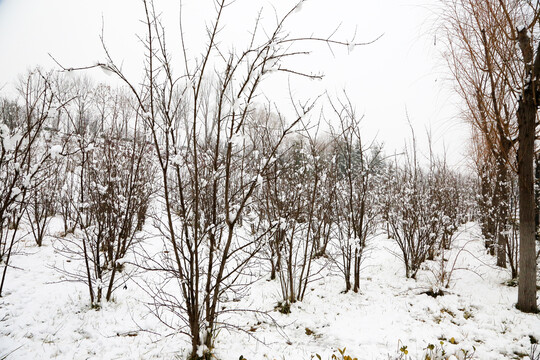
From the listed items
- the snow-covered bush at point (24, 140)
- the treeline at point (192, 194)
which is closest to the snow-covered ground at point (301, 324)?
the treeline at point (192, 194)

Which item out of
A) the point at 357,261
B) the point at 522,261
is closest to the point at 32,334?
the point at 357,261

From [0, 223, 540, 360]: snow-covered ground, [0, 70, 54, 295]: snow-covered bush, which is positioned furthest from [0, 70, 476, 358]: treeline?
[0, 223, 540, 360]: snow-covered ground

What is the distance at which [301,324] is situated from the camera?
13.2ft

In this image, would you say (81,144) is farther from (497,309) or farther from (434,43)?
(497,309)

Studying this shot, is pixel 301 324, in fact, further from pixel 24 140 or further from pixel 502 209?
pixel 502 209

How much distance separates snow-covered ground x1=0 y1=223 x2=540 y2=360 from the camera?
10.7ft

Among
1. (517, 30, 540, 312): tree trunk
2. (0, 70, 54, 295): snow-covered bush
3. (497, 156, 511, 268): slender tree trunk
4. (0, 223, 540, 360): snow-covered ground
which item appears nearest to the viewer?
(0, 70, 54, 295): snow-covered bush

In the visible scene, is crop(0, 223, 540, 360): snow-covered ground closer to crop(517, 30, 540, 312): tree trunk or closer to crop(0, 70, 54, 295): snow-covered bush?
crop(517, 30, 540, 312): tree trunk

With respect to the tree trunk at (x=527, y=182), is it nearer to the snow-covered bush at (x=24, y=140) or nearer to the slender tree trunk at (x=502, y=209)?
the slender tree trunk at (x=502, y=209)

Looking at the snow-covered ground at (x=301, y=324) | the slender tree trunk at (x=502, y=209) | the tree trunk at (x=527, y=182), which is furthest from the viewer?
the slender tree trunk at (x=502, y=209)

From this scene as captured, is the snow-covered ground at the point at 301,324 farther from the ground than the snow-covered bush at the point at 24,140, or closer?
closer

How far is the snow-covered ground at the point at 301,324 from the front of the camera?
128 inches

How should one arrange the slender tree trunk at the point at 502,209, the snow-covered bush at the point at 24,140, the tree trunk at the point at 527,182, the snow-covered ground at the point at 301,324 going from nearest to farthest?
the snow-covered bush at the point at 24,140
the snow-covered ground at the point at 301,324
the tree trunk at the point at 527,182
the slender tree trunk at the point at 502,209

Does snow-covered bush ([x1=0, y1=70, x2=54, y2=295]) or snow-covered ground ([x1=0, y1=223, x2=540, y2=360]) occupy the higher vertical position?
snow-covered bush ([x1=0, y1=70, x2=54, y2=295])
